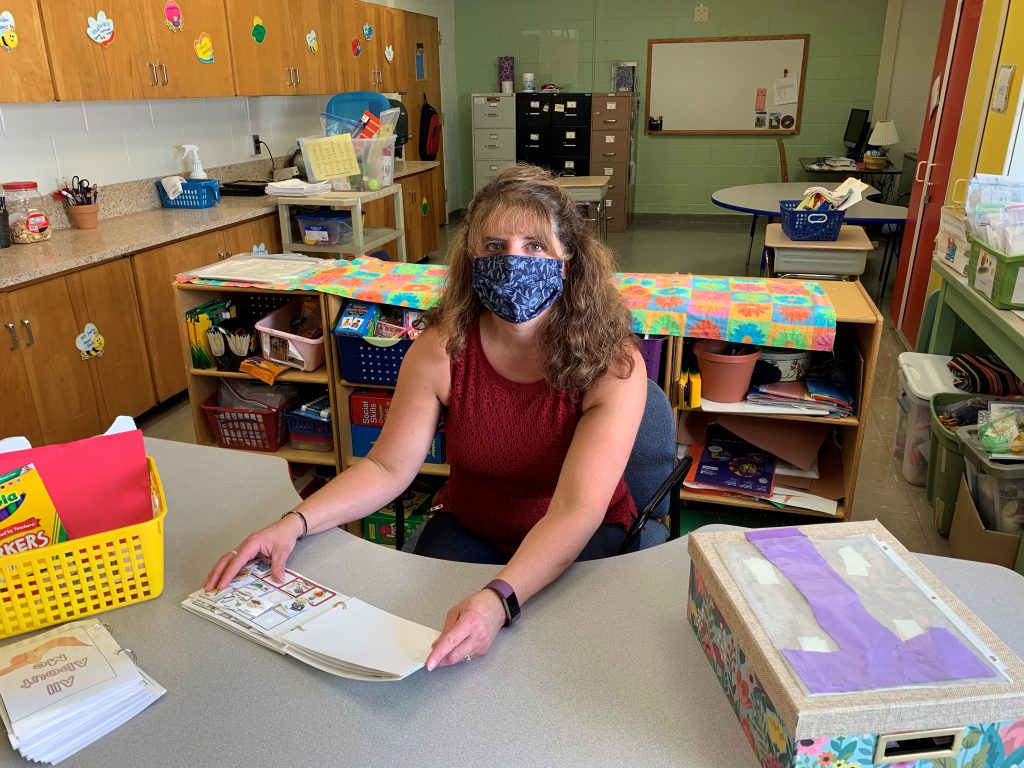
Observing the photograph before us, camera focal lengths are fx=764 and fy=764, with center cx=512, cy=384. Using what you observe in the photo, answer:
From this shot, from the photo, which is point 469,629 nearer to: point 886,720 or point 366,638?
point 366,638

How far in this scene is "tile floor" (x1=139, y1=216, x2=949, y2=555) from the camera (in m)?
2.79

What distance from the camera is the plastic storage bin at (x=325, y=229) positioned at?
4324 millimetres

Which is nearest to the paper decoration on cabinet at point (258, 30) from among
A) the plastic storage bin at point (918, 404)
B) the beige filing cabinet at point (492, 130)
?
the beige filing cabinet at point (492, 130)

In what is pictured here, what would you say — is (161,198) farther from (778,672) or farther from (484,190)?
(778,672)

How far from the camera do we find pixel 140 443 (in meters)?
1.22

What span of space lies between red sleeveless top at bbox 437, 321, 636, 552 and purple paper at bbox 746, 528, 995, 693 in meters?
0.62

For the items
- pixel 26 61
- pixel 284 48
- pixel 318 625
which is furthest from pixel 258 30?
pixel 318 625

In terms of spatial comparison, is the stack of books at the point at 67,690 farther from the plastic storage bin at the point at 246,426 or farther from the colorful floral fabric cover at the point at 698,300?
the plastic storage bin at the point at 246,426

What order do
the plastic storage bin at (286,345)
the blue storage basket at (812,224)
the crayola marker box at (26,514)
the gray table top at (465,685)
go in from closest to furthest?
1. the gray table top at (465,685)
2. the crayola marker box at (26,514)
3. the plastic storage bin at (286,345)
4. the blue storage basket at (812,224)

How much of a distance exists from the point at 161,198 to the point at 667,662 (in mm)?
4364

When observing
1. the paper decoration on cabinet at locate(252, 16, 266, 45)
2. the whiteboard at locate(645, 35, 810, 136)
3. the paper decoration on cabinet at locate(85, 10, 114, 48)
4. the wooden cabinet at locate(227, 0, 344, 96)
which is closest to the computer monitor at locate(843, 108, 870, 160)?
the whiteboard at locate(645, 35, 810, 136)

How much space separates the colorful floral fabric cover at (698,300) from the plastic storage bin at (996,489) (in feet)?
1.94

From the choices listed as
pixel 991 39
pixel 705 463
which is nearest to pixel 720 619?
pixel 705 463

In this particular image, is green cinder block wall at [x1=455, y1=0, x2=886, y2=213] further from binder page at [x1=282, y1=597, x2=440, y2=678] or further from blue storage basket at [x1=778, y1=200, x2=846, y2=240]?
binder page at [x1=282, y1=597, x2=440, y2=678]
